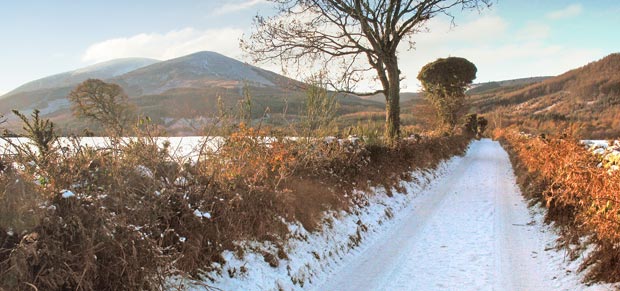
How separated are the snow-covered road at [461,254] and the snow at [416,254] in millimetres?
13

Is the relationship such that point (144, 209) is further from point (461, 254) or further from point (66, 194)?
point (461, 254)

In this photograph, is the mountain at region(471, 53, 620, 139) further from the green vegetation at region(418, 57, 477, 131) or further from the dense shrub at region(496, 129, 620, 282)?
the dense shrub at region(496, 129, 620, 282)

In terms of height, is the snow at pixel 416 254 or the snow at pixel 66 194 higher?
the snow at pixel 66 194

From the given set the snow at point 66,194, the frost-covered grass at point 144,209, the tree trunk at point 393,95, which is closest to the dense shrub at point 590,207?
the frost-covered grass at point 144,209

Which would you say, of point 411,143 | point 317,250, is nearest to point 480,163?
point 411,143

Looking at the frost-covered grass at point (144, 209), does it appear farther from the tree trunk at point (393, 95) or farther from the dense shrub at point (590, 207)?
the tree trunk at point (393, 95)

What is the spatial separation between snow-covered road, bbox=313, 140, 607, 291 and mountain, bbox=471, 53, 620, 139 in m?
37.9

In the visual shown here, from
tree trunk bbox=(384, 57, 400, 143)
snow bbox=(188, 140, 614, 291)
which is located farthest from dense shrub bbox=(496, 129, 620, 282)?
tree trunk bbox=(384, 57, 400, 143)

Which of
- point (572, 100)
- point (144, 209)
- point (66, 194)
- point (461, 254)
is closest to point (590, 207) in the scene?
point (461, 254)

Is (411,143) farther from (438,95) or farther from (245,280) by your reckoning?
(438,95)

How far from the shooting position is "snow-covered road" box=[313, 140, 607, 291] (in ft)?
17.2

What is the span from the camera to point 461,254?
248 inches

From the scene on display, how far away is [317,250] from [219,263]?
1.89 metres

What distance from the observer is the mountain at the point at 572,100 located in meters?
54.3
